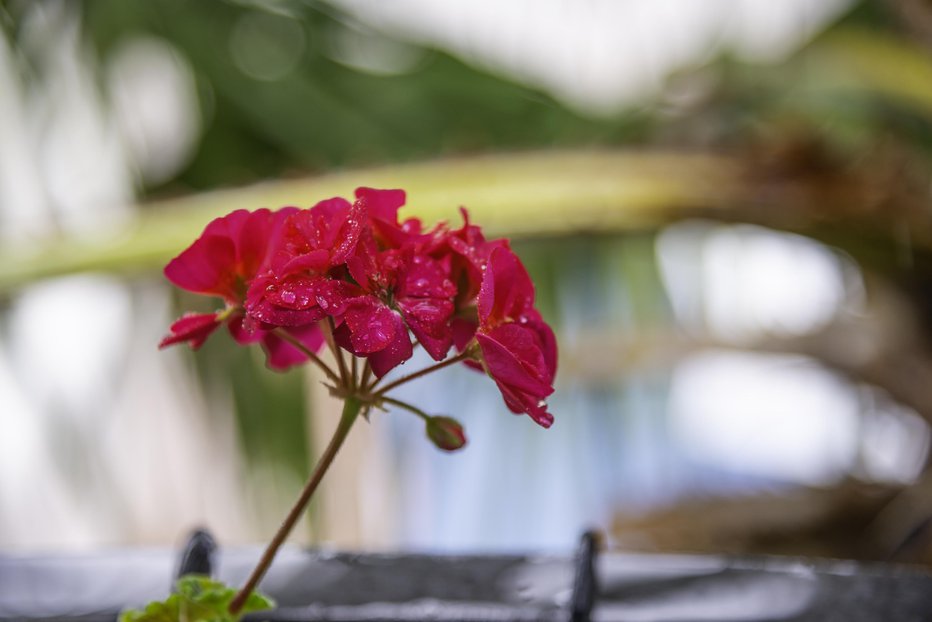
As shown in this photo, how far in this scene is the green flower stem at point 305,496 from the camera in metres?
0.26

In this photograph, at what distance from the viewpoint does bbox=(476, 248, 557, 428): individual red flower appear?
26cm

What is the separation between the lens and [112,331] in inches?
49.0

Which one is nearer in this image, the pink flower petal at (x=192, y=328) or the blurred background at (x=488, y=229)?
the pink flower petal at (x=192, y=328)

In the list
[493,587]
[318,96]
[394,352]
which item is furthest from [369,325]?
[318,96]

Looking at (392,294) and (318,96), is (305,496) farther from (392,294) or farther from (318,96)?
(318,96)

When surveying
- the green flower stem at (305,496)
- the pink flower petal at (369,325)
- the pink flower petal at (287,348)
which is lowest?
the green flower stem at (305,496)

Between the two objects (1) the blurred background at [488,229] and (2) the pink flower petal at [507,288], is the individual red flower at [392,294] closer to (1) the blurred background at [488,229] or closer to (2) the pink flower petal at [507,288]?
(2) the pink flower petal at [507,288]

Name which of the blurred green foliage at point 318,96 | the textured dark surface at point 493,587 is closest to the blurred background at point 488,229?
the blurred green foliage at point 318,96

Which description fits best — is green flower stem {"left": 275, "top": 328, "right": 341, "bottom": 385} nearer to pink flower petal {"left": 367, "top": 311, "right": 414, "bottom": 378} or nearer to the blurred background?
pink flower petal {"left": 367, "top": 311, "right": 414, "bottom": 378}

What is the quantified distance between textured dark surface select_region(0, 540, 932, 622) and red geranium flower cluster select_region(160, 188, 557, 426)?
95 mm

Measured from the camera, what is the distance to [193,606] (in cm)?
27

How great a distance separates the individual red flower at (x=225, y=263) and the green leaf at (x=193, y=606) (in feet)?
0.24

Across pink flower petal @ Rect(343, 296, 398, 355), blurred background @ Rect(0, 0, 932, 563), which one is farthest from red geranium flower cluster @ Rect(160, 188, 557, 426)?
blurred background @ Rect(0, 0, 932, 563)

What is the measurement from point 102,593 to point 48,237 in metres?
0.72
